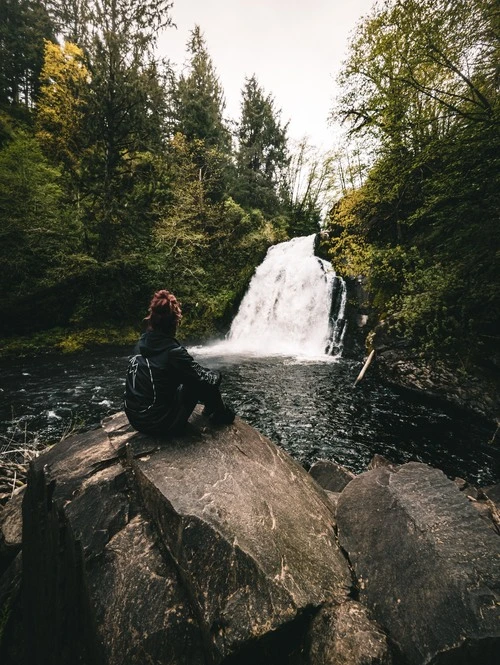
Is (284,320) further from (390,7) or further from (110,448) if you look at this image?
(110,448)

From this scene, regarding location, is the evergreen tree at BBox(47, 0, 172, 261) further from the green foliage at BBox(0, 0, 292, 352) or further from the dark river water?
the dark river water

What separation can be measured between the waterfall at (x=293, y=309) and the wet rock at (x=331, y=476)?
10.2 m

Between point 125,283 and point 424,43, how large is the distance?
15.0 m

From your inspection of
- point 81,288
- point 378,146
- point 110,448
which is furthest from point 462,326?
point 81,288

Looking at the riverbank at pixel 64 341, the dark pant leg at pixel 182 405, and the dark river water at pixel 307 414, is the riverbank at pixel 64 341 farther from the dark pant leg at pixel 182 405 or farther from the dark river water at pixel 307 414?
the dark pant leg at pixel 182 405

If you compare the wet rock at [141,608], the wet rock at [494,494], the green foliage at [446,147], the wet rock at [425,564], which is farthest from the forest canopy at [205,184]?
the wet rock at [141,608]

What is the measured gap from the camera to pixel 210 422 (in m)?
3.55

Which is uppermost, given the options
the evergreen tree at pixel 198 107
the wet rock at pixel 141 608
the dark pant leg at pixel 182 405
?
the evergreen tree at pixel 198 107

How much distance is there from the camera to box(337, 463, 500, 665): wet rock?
1799 millimetres

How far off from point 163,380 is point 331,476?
3175mm

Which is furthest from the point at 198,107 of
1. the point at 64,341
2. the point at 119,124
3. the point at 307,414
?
the point at 307,414

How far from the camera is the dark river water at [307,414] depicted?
6.13 meters

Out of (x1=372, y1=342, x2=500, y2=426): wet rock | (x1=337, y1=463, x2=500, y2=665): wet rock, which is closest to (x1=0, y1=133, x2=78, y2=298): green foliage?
(x1=372, y1=342, x2=500, y2=426): wet rock

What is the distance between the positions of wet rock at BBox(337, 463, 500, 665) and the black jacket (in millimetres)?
2054
